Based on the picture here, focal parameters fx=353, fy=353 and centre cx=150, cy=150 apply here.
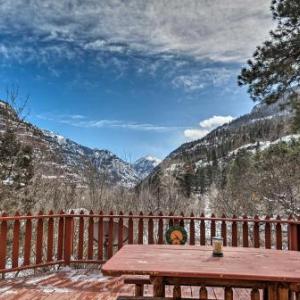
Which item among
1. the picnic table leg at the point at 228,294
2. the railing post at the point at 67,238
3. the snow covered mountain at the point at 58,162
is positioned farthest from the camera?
the snow covered mountain at the point at 58,162

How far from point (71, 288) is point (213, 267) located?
269 cm

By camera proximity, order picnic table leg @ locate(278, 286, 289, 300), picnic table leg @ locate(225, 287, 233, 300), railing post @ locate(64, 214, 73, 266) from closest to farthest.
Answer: picnic table leg @ locate(278, 286, 289, 300)
picnic table leg @ locate(225, 287, 233, 300)
railing post @ locate(64, 214, 73, 266)

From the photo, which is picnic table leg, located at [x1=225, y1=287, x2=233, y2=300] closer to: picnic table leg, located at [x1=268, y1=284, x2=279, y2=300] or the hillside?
picnic table leg, located at [x1=268, y1=284, x2=279, y2=300]

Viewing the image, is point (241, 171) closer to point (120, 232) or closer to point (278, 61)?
point (278, 61)

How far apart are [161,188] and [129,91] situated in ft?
31.1

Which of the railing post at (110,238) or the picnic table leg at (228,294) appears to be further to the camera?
the railing post at (110,238)

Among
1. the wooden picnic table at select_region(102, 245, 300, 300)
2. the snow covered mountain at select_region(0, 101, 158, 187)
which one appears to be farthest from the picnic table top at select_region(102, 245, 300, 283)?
the snow covered mountain at select_region(0, 101, 158, 187)

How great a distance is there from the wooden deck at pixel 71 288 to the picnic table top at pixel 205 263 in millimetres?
1104

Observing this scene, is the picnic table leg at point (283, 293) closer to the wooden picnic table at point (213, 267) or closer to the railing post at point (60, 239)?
the wooden picnic table at point (213, 267)

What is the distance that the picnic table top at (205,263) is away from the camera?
288 centimetres

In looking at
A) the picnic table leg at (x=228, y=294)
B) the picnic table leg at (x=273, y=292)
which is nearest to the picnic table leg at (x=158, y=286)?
the picnic table leg at (x=228, y=294)

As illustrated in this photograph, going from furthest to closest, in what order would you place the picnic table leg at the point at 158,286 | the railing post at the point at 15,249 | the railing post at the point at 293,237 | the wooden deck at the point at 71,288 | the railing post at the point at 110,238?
the railing post at the point at 110,238
the railing post at the point at 293,237
the railing post at the point at 15,249
the wooden deck at the point at 71,288
the picnic table leg at the point at 158,286

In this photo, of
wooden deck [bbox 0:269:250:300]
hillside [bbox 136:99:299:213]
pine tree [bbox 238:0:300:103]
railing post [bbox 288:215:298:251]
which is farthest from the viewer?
hillside [bbox 136:99:299:213]

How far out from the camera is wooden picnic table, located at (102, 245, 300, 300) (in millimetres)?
2888
